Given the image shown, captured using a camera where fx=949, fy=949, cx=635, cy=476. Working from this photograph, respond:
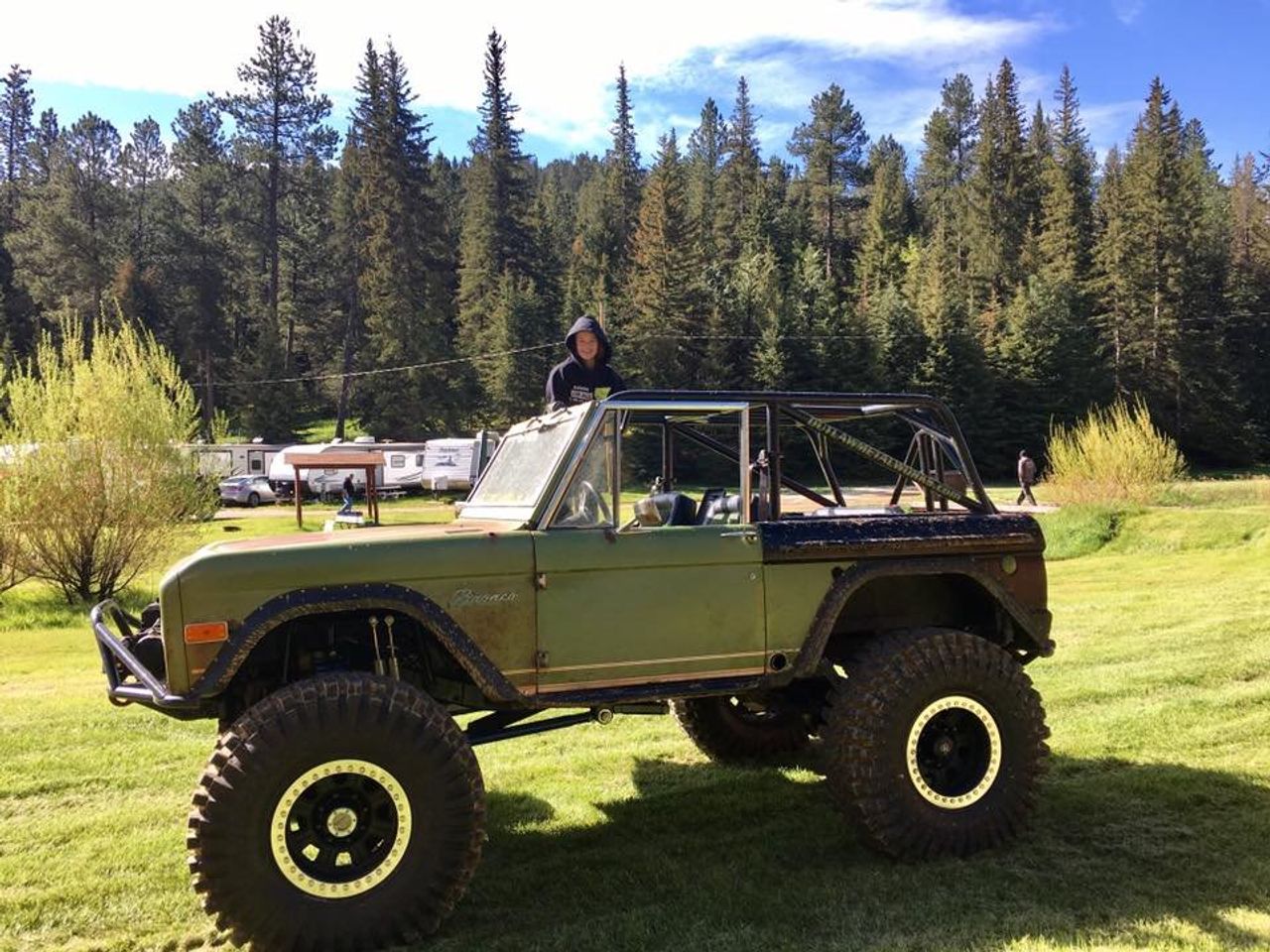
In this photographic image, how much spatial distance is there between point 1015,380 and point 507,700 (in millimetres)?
53924

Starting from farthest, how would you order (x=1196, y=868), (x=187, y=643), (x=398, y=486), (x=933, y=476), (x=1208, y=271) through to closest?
(x=1208, y=271) < (x=398, y=486) < (x=933, y=476) < (x=1196, y=868) < (x=187, y=643)

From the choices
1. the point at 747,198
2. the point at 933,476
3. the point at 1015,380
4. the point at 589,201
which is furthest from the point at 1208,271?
the point at 933,476

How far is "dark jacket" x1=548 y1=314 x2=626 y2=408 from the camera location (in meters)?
5.52

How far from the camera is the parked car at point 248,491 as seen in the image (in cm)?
3772

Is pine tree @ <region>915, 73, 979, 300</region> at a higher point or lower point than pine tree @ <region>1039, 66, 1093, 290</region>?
higher

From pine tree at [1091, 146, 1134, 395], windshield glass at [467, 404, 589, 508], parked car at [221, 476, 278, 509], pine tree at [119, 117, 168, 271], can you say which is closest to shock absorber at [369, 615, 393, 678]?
windshield glass at [467, 404, 589, 508]

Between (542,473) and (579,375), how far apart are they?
1394mm

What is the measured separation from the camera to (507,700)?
379cm

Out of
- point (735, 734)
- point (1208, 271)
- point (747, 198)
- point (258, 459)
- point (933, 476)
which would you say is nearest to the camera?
point (933, 476)

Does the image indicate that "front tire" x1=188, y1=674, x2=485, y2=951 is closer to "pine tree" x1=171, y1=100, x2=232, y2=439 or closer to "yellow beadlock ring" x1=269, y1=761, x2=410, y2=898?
"yellow beadlock ring" x1=269, y1=761, x2=410, y2=898

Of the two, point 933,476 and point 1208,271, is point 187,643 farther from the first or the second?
point 1208,271

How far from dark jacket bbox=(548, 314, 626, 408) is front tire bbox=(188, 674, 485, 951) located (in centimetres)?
228

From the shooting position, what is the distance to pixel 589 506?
4.20 m

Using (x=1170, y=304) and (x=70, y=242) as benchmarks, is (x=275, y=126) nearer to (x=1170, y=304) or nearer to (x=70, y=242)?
(x=70, y=242)
